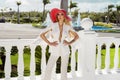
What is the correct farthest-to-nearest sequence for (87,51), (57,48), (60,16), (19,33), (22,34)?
(19,33) < (22,34) < (87,51) < (57,48) < (60,16)

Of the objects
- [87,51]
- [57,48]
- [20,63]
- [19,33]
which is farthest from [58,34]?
[19,33]

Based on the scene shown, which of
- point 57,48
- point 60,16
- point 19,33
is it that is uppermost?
point 60,16

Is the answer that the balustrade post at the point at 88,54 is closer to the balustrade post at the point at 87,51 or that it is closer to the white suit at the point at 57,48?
the balustrade post at the point at 87,51

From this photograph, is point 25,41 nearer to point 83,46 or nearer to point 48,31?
point 48,31

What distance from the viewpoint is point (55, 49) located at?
461cm

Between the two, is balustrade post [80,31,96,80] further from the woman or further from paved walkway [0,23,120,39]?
paved walkway [0,23,120,39]

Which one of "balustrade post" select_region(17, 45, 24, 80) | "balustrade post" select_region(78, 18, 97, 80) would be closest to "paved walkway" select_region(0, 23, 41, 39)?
"balustrade post" select_region(78, 18, 97, 80)

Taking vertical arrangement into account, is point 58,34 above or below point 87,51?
above

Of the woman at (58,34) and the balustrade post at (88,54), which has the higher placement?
the woman at (58,34)

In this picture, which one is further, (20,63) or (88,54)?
(88,54)

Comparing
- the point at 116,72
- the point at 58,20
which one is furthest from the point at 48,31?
the point at 116,72

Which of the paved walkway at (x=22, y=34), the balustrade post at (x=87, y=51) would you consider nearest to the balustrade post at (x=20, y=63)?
the balustrade post at (x=87, y=51)

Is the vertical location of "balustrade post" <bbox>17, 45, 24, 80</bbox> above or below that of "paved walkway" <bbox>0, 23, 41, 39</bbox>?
above

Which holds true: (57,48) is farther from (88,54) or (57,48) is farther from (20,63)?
(88,54)
